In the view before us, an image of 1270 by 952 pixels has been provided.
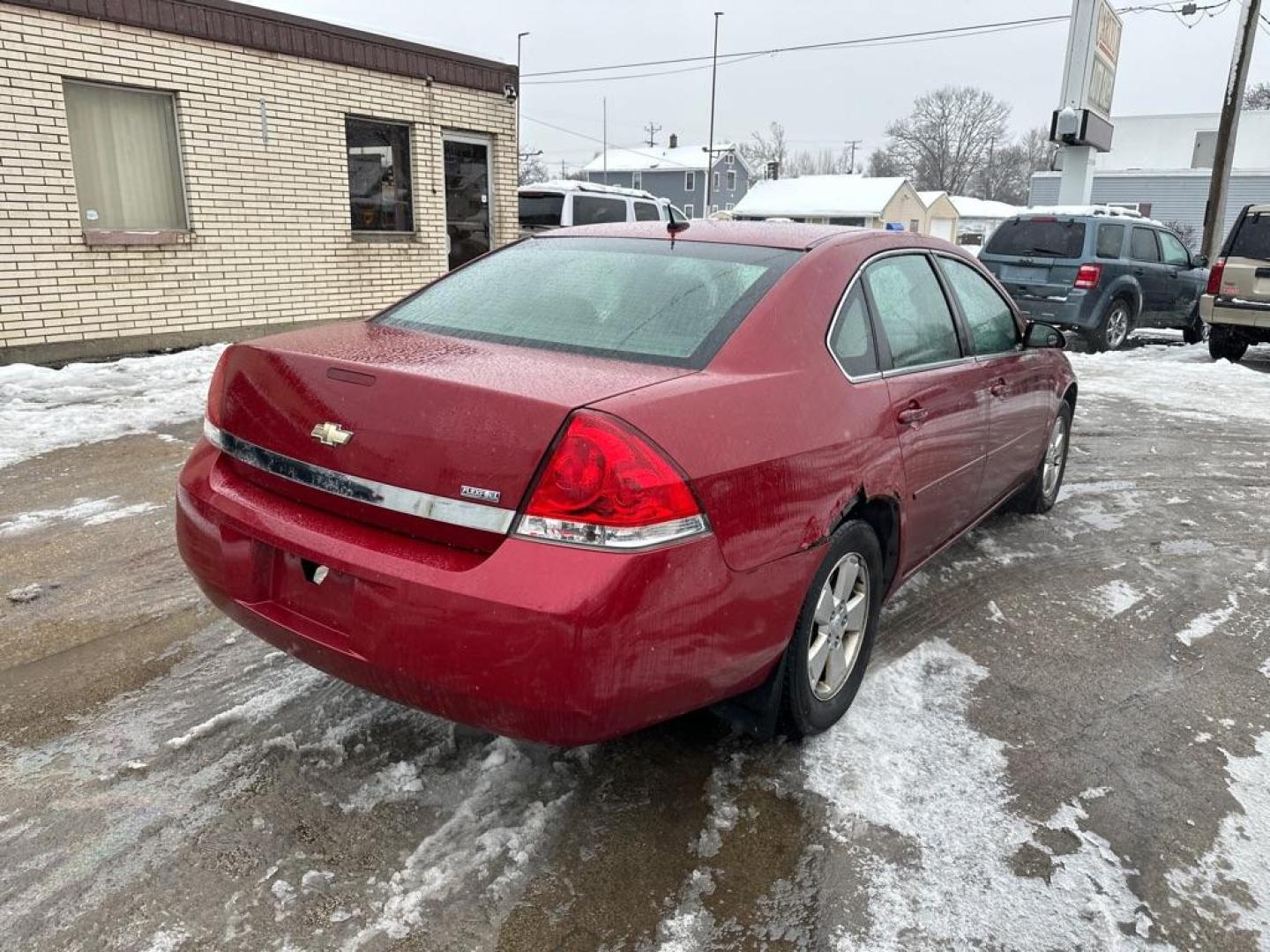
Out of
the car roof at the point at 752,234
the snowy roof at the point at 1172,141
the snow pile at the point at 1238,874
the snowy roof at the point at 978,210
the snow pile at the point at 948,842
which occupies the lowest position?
the snow pile at the point at 1238,874

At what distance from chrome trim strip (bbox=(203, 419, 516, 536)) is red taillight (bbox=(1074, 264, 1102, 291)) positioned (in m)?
11.3

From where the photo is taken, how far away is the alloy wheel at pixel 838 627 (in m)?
2.84

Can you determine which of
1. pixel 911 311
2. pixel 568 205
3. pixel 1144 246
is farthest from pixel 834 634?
pixel 1144 246

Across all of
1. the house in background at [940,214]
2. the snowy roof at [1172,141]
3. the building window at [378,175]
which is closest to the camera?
the building window at [378,175]

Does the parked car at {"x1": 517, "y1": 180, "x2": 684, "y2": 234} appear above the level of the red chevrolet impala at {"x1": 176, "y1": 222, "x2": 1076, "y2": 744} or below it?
above

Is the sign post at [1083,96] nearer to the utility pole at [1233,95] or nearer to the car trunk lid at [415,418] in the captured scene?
the utility pole at [1233,95]

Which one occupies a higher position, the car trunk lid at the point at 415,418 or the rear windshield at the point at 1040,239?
the rear windshield at the point at 1040,239

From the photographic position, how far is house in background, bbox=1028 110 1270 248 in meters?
41.2

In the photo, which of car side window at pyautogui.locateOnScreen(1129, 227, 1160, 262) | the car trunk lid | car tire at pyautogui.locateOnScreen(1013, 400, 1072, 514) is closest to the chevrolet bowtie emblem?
the car trunk lid

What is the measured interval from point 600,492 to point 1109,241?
11996 mm

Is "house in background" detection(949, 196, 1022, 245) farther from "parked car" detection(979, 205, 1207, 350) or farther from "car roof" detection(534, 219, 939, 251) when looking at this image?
"car roof" detection(534, 219, 939, 251)

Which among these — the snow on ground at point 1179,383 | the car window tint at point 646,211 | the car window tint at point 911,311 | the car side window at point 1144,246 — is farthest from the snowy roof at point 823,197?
the car window tint at point 911,311

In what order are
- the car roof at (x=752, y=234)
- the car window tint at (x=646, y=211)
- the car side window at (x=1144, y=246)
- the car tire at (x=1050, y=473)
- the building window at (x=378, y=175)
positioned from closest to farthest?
the car roof at (x=752, y=234), the car tire at (x=1050, y=473), the building window at (x=378, y=175), the car side window at (x=1144, y=246), the car window tint at (x=646, y=211)

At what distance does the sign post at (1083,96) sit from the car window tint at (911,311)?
14.8 metres
